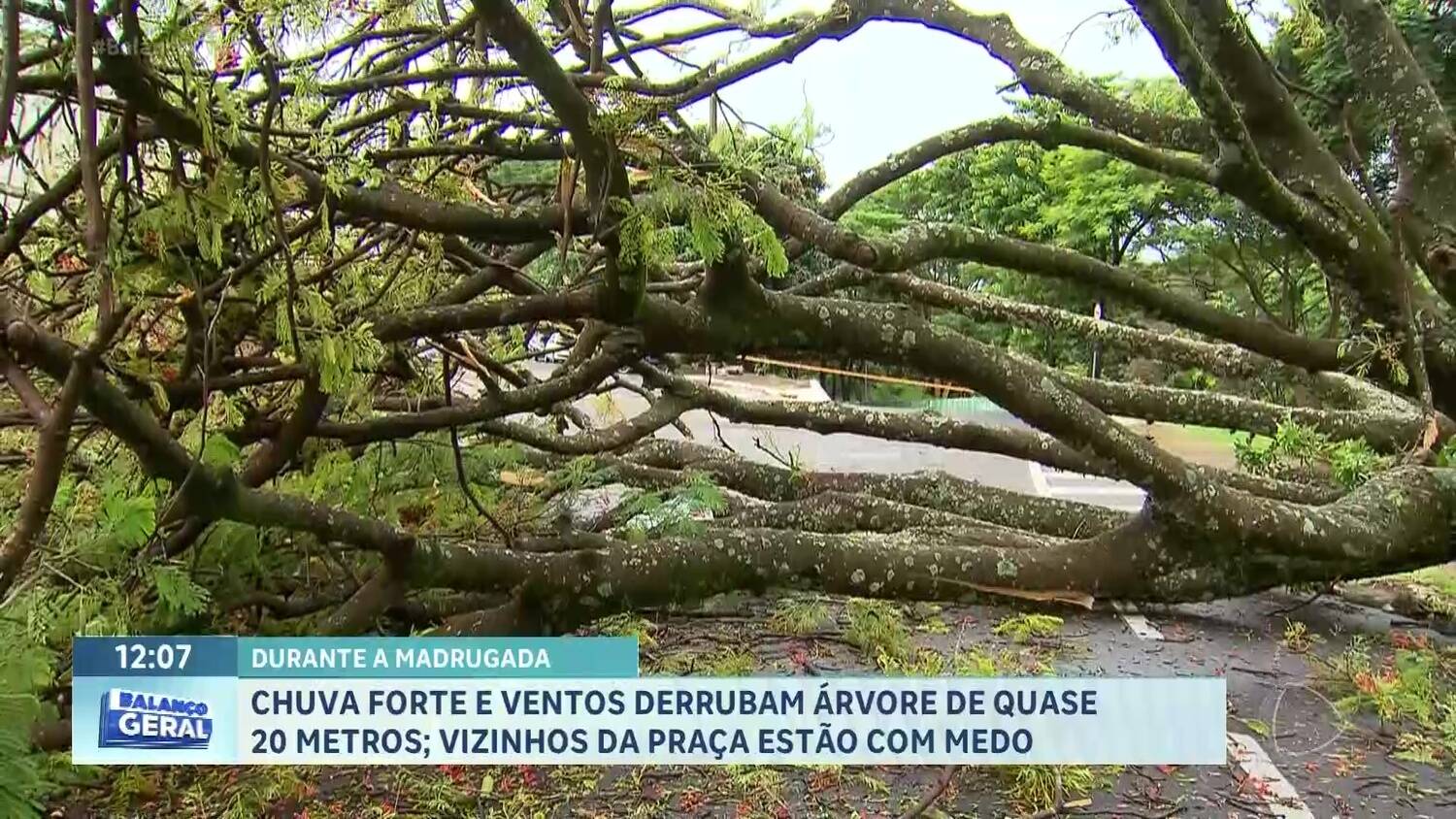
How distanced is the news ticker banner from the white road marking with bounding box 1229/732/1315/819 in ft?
0.80

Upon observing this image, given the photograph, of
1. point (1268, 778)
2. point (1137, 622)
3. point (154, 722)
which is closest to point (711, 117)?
point (154, 722)

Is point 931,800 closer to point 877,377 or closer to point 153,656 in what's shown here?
point 153,656

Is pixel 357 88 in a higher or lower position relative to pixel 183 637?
higher

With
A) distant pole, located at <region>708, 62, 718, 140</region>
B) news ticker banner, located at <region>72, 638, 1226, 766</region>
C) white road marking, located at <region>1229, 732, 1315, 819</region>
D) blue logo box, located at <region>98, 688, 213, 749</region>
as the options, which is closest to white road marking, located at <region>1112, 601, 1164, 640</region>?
white road marking, located at <region>1229, 732, 1315, 819</region>

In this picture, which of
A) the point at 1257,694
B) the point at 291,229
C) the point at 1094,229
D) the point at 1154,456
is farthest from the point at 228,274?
the point at 1094,229

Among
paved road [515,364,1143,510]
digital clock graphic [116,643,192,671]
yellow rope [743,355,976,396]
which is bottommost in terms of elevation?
digital clock graphic [116,643,192,671]

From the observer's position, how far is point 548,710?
139 centimetres

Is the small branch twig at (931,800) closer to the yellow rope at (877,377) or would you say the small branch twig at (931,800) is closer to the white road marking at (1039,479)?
the yellow rope at (877,377)

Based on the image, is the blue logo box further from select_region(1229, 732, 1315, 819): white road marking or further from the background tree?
select_region(1229, 732, 1315, 819): white road marking

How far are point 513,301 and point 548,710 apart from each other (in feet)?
2.07

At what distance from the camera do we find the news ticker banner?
4.48 feet

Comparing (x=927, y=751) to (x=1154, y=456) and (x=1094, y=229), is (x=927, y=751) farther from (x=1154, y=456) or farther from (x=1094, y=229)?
(x=1094, y=229)

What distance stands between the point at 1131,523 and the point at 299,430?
162cm

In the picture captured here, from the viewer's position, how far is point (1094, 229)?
6.55 meters
